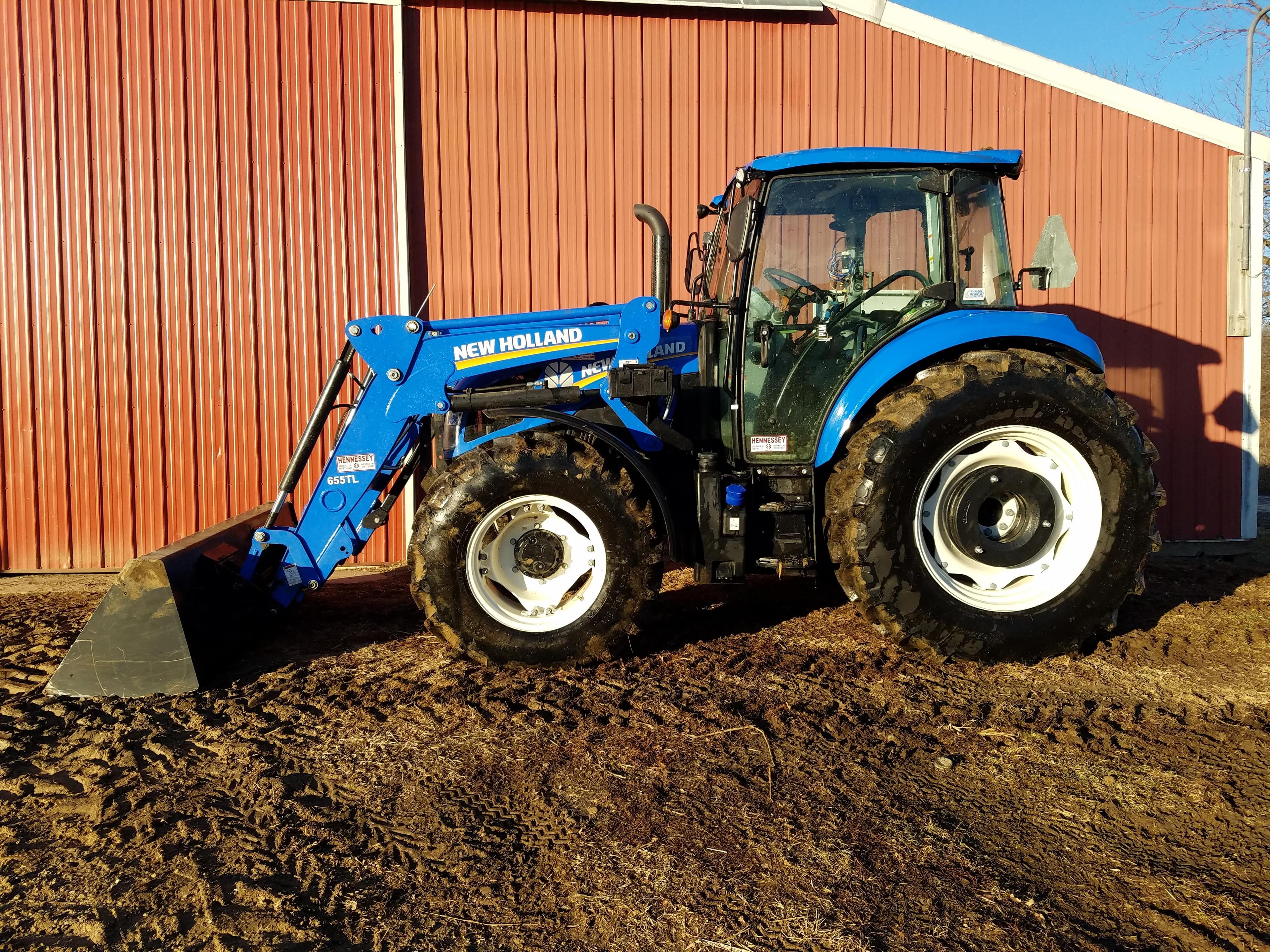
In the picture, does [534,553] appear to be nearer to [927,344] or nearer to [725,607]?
[725,607]

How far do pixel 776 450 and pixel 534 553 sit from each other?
1339mm

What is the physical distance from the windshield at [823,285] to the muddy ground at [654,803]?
1.27m

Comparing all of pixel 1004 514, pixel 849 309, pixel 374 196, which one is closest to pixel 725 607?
pixel 1004 514

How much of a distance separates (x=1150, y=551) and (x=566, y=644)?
2819 mm

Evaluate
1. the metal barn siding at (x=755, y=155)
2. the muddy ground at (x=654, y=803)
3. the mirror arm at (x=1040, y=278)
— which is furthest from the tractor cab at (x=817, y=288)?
the metal barn siding at (x=755, y=155)

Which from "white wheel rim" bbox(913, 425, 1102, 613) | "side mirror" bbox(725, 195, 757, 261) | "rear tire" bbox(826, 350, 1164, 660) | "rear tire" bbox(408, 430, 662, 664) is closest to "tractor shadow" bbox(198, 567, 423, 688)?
"rear tire" bbox(408, 430, 662, 664)

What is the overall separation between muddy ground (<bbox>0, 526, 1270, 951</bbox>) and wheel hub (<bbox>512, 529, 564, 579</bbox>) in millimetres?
475

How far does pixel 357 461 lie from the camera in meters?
4.14

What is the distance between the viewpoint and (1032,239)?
23.3 ft

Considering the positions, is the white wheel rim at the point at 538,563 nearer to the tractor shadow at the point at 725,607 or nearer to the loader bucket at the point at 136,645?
the tractor shadow at the point at 725,607

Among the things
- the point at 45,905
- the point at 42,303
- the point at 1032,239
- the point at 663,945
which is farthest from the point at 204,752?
the point at 1032,239

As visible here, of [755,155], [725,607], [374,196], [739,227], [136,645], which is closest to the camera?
[136,645]

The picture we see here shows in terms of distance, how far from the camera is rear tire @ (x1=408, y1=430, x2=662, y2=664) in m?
3.88

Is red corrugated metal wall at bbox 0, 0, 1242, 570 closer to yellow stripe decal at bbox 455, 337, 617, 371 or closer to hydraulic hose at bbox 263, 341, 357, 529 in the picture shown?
hydraulic hose at bbox 263, 341, 357, 529
